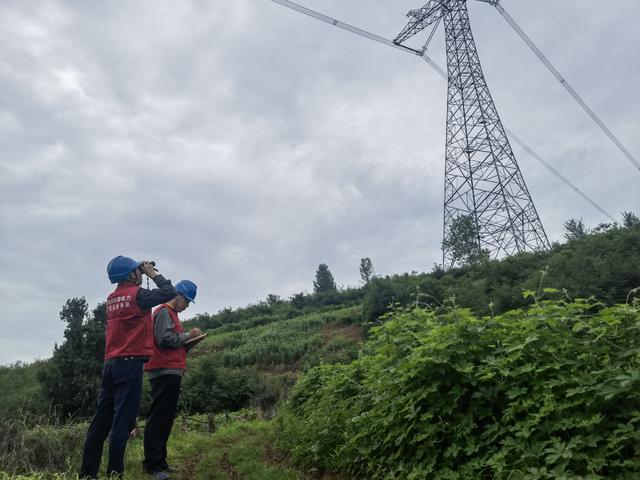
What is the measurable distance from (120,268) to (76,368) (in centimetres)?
684

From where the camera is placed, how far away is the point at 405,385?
4012 millimetres

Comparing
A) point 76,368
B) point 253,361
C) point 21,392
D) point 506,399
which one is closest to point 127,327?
point 506,399

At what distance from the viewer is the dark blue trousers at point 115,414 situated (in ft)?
14.9

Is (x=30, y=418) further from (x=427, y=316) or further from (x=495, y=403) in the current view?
(x=495, y=403)

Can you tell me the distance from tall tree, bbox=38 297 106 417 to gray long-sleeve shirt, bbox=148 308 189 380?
6.18 m

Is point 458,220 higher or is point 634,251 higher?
point 458,220

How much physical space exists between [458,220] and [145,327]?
24.4 metres

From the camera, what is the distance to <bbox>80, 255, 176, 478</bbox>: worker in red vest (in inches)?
179

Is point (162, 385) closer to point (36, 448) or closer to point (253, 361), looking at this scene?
point (36, 448)

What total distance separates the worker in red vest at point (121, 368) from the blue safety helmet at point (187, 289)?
49 cm

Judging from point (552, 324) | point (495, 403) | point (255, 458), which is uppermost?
point (552, 324)

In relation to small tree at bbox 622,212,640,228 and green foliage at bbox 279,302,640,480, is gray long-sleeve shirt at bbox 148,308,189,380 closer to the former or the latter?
green foliage at bbox 279,302,640,480

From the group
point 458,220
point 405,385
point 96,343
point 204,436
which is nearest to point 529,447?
point 405,385

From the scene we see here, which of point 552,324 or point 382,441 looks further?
point 382,441
